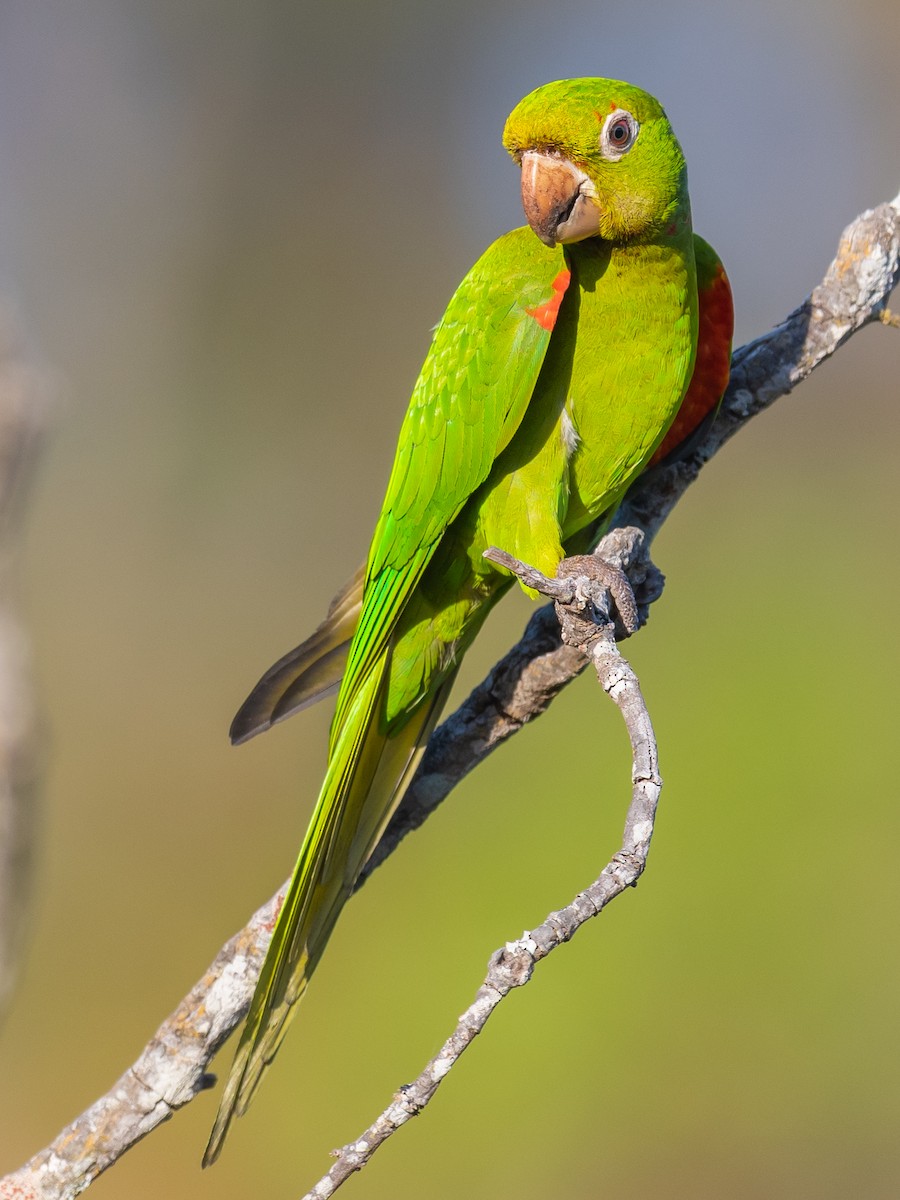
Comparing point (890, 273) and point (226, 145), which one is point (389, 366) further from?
point (890, 273)

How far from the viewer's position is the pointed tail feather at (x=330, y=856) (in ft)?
8.23

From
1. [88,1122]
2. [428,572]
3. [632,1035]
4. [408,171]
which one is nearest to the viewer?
[88,1122]

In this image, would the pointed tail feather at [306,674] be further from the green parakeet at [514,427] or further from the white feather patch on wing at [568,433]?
the white feather patch on wing at [568,433]

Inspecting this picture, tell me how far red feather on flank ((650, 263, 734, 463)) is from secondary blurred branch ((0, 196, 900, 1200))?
0.07 meters

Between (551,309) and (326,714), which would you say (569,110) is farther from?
(326,714)

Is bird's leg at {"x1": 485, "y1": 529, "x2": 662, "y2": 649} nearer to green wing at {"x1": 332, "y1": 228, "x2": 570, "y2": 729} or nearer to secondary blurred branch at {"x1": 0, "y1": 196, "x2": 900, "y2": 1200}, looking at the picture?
secondary blurred branch at {"x1": 0, "y1": 196, "x2": 900, "y2": 1200}

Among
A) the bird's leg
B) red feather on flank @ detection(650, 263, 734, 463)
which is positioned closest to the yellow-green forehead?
red feather on flank @ detection(650, 263, 734, 463)

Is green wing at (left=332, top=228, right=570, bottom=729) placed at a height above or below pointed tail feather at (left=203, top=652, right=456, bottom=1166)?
above

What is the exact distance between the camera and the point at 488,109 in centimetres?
805

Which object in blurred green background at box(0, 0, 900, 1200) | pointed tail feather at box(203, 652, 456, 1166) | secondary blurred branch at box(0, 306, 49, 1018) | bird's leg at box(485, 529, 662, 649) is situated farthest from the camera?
blurred green background at box(0, 0, 900, 1200)

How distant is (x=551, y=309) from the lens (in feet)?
8.95

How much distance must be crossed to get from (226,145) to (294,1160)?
21.1ft

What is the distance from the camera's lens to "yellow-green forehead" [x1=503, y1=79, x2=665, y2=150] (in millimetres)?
2584

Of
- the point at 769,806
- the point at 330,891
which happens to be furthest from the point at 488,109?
the point at 330,891
